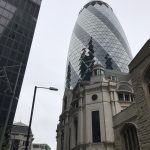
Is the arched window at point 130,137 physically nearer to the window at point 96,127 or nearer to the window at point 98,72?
the window at point 96,127

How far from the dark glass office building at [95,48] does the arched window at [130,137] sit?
35643 millimetres

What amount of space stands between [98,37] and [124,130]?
5136 cm

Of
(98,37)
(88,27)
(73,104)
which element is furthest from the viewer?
(88,27)

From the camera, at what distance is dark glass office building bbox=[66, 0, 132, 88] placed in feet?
214

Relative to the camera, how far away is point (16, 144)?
244ft

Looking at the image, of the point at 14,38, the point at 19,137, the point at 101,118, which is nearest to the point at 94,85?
the point at 101,118

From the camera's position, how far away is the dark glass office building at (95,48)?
6536cm

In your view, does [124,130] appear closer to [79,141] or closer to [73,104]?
[79,141]

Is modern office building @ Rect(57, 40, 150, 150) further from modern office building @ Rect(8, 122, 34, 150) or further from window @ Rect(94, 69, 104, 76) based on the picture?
modern office building @ Rect(8, 122, 34, 150)

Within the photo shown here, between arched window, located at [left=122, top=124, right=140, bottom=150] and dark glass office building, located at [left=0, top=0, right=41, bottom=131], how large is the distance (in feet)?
77.5

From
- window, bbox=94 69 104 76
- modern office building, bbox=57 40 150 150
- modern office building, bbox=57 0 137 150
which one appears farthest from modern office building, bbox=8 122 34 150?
window, bbox=94 69 104 76

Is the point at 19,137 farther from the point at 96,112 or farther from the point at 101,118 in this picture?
the point at 101,118

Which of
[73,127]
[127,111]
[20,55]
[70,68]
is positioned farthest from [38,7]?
[127,111]

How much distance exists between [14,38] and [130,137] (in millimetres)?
35198
